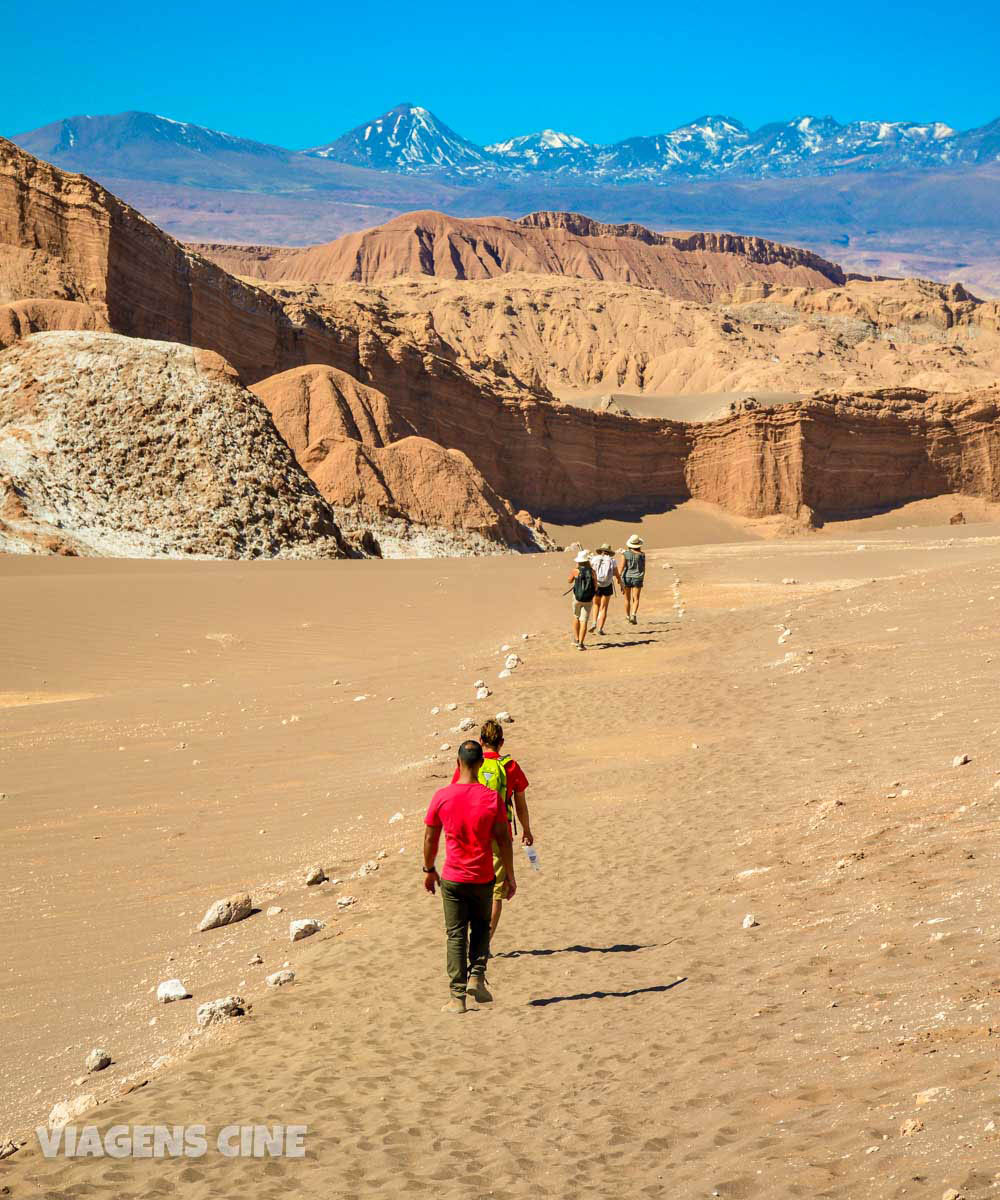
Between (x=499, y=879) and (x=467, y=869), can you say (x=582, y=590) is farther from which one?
(x=467, y=869)

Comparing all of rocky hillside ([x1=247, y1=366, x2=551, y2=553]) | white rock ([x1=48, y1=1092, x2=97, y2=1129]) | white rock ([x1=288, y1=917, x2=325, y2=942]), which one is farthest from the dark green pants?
rocky hillside ([x1=247, y1=366, x2=551, y2=553])

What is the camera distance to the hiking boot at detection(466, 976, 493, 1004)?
6.20 metres

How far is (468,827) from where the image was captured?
6254 millimetres

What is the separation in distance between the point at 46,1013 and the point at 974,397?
7590cm

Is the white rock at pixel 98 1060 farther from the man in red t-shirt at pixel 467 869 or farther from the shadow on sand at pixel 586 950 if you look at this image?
the shadow on sand at pixel 586 950

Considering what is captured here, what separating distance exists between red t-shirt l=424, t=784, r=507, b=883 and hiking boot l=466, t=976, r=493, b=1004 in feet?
1.56

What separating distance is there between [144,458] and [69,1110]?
2844 cm

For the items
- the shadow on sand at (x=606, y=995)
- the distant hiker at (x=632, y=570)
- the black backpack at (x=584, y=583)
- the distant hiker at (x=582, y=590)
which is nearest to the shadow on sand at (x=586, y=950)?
the shadow on sand at (x=606, y=995)

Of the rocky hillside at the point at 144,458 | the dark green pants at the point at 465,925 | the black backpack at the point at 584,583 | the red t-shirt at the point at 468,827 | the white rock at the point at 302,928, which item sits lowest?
the white rock at the point at 302,928

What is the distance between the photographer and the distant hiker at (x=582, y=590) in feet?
55.4

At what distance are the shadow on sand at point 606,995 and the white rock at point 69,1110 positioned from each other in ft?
6.78

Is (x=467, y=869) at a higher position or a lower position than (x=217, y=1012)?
higher

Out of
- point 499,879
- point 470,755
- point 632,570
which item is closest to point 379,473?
point 632,570

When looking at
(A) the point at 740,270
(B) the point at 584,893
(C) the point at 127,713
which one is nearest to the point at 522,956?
(B) the point at 584,893
